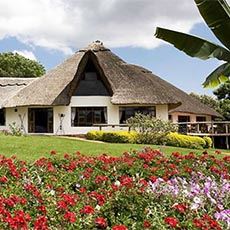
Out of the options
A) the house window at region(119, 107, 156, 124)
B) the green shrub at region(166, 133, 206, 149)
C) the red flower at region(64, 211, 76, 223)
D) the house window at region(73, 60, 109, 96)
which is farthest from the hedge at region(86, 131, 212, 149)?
the red flower at region(64, 211, 76, 223)

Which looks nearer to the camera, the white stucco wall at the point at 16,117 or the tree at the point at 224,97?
the white stucco wall at the point at 16,117

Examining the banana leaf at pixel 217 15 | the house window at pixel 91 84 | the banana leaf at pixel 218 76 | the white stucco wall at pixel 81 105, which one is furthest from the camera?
the house window at pixel 91 84

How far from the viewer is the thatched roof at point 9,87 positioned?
123 feet

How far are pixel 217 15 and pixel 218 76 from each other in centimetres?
138

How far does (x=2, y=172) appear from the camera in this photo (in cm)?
746

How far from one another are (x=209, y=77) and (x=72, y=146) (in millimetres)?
8839

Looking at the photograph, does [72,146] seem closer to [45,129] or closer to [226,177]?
[226,177]

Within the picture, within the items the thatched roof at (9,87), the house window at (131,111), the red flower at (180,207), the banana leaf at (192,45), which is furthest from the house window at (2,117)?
the red flower at (180,207)

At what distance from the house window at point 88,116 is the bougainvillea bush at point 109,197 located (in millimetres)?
24142

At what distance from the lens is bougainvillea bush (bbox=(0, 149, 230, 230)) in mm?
4551

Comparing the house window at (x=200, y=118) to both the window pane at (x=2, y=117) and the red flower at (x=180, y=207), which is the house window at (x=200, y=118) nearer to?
the window pane at (x=2, y=117)

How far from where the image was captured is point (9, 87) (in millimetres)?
39969

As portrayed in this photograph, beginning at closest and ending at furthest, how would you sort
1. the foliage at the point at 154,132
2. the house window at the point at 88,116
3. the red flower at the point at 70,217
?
1. the red flower at the point at 70,217
2. the foliage at the point at 154,132
3. the house window at the point at 88,116

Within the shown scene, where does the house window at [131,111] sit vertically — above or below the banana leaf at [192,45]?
below
